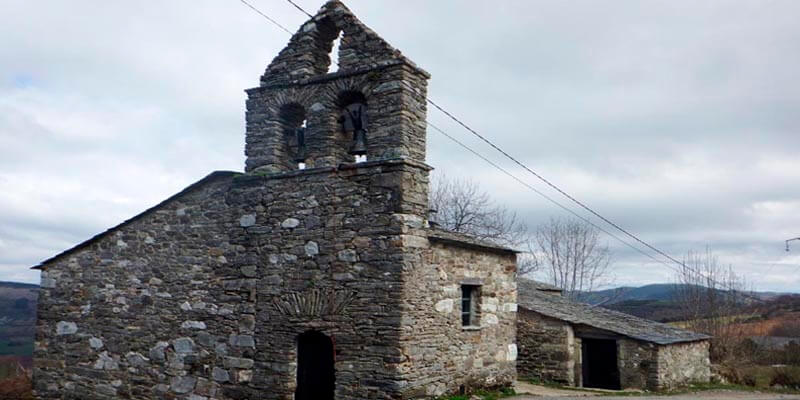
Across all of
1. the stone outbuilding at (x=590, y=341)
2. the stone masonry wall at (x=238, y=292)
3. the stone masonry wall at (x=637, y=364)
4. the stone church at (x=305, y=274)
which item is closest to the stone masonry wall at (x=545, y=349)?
the stone outbuilding at (x=590, y=341)

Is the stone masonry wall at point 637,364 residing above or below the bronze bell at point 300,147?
below

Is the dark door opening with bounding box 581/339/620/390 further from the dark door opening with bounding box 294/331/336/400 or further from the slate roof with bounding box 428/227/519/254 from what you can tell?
the dark door opening with bounding box 294/331/336/400

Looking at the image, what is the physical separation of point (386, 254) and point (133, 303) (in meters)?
5.30

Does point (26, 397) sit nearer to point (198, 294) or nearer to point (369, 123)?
point (198, 294)

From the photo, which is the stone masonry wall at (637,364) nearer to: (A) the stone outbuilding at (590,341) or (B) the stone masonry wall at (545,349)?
(A) the stone outbuilding at (590,341)

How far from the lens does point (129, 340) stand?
38.0 ft

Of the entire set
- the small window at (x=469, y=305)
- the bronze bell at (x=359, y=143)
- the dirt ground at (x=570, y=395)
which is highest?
the bronze bell at (x=359, y=143)

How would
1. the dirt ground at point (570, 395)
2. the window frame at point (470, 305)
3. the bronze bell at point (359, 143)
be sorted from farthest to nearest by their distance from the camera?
1. the dirt ground at point (570, 395)
2. the window frame at point (470, 305)
3. the bronze bell at point (359, 143)

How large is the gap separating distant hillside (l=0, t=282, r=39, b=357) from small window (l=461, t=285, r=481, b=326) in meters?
22.7

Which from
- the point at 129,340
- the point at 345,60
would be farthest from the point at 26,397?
the point at 345,60

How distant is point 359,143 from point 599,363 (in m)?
12.0

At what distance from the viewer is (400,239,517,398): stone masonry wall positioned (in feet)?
31.0

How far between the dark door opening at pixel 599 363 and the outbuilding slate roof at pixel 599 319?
29.0 inches

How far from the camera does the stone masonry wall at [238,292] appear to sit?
934 centimetres
